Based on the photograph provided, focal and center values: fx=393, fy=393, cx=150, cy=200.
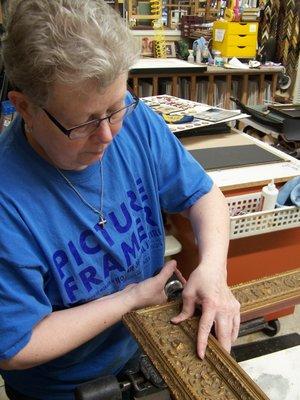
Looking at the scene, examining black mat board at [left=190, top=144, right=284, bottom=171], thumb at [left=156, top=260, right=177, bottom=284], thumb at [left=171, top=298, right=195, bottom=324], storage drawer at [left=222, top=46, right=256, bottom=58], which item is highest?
storage drawer at [left=222, top=46, right=256, bottom=58]

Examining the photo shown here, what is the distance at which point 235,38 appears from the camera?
3.17m

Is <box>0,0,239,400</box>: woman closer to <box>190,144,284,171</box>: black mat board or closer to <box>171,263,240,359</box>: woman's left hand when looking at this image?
<box>171,263,240,359</box>: woman's left hand

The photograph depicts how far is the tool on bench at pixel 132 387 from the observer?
2.09ft

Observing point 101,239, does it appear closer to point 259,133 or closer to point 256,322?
point 256,322

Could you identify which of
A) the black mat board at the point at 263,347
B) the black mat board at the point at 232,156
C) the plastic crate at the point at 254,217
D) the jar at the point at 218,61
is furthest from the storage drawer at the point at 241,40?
the black mat board at the point at 263,347


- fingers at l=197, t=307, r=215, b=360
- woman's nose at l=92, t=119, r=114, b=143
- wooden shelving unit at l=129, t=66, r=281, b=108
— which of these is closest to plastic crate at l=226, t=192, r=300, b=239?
fingers at l=197, t=307, r=215, b=360

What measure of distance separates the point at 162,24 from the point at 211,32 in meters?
0.44

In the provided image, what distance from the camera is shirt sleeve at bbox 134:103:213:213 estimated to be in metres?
0.87

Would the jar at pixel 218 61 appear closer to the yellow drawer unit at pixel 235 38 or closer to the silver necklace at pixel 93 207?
the yellow drawer unit at pixel 235 38

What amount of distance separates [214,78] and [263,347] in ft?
7.31

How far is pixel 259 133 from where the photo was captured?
1868 mm

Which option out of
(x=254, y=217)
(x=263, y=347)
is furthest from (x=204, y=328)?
(x=263, y=347)

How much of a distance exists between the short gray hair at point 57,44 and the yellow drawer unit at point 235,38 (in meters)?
2.84

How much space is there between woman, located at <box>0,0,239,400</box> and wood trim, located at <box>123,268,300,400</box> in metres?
0.03
